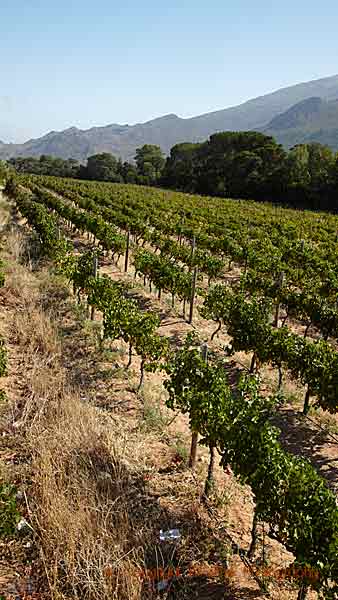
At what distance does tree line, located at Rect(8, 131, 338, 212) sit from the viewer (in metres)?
50.9

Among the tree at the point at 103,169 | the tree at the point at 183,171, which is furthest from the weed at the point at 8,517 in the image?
the tree at the point at 103,169

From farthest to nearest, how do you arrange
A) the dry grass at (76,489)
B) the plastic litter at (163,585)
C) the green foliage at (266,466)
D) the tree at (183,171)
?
the tree at (183,171) → the plastic litter at (163,585) → the dry grass at (76,489) → the green foliage at (266,466)

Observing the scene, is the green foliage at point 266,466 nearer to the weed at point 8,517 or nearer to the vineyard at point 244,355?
the vineyard at point 244,355

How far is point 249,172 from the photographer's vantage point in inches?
2325

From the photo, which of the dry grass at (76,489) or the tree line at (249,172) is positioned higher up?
the tree line at (249,172)

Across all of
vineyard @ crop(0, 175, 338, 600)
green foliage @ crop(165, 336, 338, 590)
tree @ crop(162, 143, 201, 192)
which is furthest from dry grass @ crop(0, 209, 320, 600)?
tree @ crop(162, 143, 201, 192)

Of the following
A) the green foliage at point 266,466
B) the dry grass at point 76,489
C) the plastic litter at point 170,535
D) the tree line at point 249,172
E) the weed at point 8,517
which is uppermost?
the tree line at point 249,172

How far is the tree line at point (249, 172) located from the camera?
5091cm

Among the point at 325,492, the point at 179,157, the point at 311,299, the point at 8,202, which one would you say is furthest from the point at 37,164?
the point at 325,492

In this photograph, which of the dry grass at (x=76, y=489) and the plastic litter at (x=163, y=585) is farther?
the plastic litter at (x=163, y=585)

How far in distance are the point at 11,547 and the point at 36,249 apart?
15756 mm

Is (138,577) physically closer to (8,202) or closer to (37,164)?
(8,202)

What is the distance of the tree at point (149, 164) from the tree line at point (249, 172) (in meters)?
0.19

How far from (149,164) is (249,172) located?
31888mm
